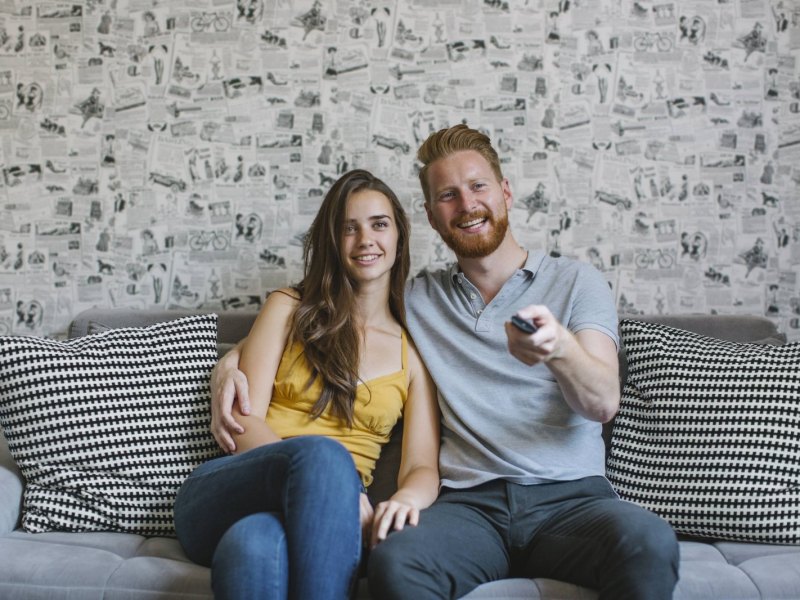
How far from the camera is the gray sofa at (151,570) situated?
4.51 ft

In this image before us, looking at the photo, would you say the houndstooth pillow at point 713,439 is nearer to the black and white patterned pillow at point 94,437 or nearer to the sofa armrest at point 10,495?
the black and white patterned pillow at point 94,437

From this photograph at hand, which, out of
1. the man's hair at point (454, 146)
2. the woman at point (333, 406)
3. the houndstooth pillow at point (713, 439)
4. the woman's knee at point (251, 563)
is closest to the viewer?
the woman's knee at point (251, 563)

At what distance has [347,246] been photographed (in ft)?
5.74

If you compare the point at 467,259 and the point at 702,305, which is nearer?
the point at 467,259

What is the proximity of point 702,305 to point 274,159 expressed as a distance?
1.29 m

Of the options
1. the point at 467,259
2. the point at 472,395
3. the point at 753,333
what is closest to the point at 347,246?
the point at 467,259

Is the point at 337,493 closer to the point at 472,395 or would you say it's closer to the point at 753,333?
the point at 472,395

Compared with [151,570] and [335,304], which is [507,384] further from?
[151,570]

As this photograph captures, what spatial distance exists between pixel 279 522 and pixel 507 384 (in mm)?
576

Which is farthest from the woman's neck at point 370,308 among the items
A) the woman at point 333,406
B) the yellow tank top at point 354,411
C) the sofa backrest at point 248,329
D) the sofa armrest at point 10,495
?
the sofa armrest at point 10,495

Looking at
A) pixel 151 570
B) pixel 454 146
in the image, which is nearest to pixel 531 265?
pixel 454 146

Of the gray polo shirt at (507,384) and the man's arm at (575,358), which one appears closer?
the man's arm at (575,358)

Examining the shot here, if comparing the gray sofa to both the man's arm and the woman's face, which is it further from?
the woman's face

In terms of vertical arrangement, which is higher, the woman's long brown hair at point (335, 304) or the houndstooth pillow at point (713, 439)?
the woman's long brown hair at point (335, 304)
